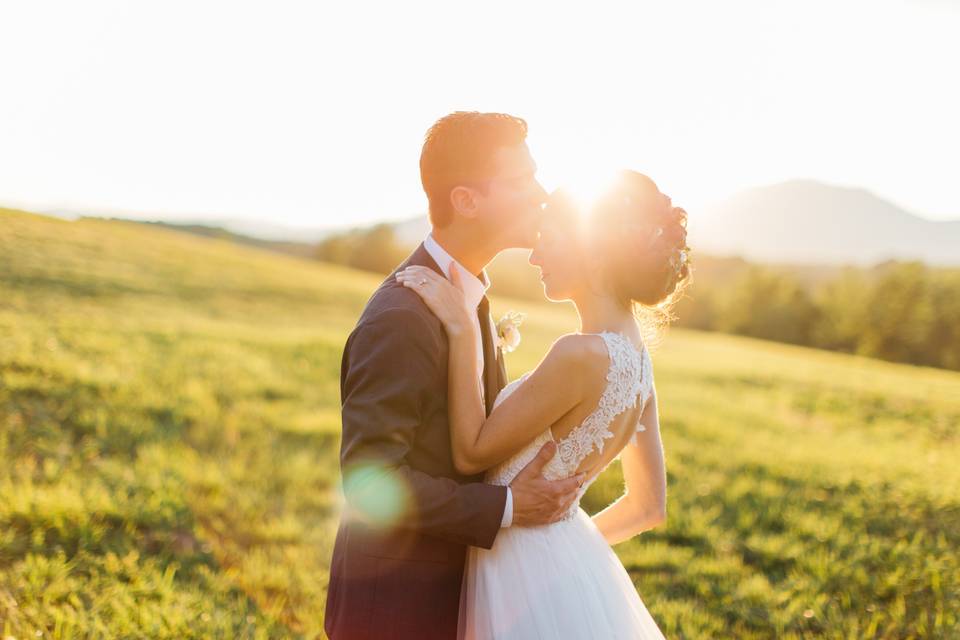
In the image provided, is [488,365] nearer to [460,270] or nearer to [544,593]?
[460,270]

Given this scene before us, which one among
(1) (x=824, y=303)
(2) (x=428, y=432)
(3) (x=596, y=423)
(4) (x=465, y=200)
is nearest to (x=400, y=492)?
(2) (x=428, y=432)

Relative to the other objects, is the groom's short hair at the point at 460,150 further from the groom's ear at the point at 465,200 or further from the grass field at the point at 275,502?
the grass field at the point at 275,502

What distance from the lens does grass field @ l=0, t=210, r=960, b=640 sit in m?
5.17

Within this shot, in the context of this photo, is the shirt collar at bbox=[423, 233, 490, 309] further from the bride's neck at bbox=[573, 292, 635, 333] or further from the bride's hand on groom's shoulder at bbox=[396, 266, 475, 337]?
the bride's neck at bbox=[573, 292, 635, 333]

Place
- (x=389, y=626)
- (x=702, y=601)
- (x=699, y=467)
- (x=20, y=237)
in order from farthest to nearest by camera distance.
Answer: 1. (x=20, y=237)
2. (x=699, y=467)
3. (x=702, y=601)
4. (x=389, y=626)

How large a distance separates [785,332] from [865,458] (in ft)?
196

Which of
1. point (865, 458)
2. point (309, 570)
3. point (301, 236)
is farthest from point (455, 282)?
point (301, 236)

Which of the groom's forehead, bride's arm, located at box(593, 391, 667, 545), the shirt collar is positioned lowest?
bride's arm, located at box(593, 391, 667, 545)

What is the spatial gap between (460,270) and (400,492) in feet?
3.65

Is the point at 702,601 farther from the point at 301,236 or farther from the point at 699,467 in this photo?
the point at 301,236

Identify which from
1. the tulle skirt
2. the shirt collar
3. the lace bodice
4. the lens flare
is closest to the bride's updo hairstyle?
the lace bodice

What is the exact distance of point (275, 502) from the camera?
738 centimetres

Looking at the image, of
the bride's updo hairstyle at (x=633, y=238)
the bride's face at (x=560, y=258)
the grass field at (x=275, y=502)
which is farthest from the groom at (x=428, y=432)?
the grass field at (x=275, y=502)

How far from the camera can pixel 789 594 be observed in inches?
235
